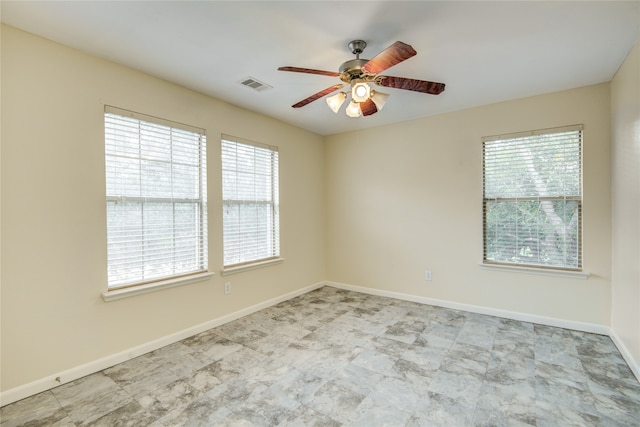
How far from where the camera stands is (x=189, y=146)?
3100 mm

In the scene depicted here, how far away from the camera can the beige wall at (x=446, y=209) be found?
3039mm

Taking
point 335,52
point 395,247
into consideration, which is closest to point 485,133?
point 395,247

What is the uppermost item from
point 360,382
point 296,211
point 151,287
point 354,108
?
point 354,108

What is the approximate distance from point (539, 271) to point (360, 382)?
2487 mm

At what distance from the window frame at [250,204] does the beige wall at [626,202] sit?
11.8 feet

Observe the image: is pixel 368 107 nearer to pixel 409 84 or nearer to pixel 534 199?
pixel 409 84

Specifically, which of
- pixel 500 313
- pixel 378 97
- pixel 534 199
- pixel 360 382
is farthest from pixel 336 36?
pixel 500 313

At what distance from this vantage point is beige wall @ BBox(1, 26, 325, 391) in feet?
6.64

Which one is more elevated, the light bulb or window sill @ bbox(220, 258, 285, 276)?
the light bulb

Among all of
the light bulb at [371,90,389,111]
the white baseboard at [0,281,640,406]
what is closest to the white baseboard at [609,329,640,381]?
the white baseboard at [0,281,640,406]

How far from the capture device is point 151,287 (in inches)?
107

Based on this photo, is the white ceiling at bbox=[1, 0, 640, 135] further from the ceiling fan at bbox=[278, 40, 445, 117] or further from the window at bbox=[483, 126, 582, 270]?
the window at bbox=[483, 126, 582, 270]

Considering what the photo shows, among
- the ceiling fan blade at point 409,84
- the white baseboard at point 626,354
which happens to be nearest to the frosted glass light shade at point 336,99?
the ceiling fan blade at point 409,84

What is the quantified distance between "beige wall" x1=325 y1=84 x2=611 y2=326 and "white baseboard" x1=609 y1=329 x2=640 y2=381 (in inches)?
8.5
